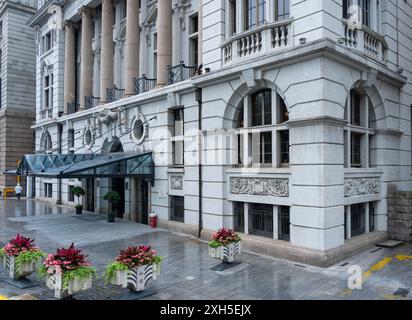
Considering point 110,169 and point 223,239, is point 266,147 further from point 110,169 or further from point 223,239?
point 110,169

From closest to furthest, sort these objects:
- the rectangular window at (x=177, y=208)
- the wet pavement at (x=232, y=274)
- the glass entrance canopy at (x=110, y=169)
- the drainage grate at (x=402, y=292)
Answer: the drainage grate at (x=402, y=292), the wet pavement at (x=232, y=274), the glass entrance canopy at (x=110, y=169), the rectangular window at (x=177, y=208)

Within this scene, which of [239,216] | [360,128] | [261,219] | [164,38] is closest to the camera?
[261,219]

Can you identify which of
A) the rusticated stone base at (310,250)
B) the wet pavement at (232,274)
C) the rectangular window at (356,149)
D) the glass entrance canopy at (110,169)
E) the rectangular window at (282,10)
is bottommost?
the wet pavement at (232,274)

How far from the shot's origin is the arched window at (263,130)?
1302 centimetres

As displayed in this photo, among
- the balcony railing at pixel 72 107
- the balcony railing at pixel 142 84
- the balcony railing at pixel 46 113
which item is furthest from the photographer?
the balcony railing at pixel 46 113

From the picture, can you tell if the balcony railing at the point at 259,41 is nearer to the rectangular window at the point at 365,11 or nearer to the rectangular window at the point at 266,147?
the rectangular window at the point at 266,147

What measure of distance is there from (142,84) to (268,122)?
1012cm

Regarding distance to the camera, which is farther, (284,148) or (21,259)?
(284,148)

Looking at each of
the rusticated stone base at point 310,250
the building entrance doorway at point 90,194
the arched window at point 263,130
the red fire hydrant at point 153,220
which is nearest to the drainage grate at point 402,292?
the rusticated stone base at point 310,250

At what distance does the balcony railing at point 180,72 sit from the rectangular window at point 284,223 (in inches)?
357

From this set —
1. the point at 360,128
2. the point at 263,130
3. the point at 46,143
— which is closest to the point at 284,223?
the point at 263,130

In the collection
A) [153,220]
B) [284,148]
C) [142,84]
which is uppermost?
[142,84]

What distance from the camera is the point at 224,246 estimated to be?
10.8m

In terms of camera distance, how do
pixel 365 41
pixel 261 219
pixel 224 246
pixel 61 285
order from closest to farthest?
1. pixel 61 285
2. pixel 224 246
3. pixel 365 41
4. pixel 261 219
